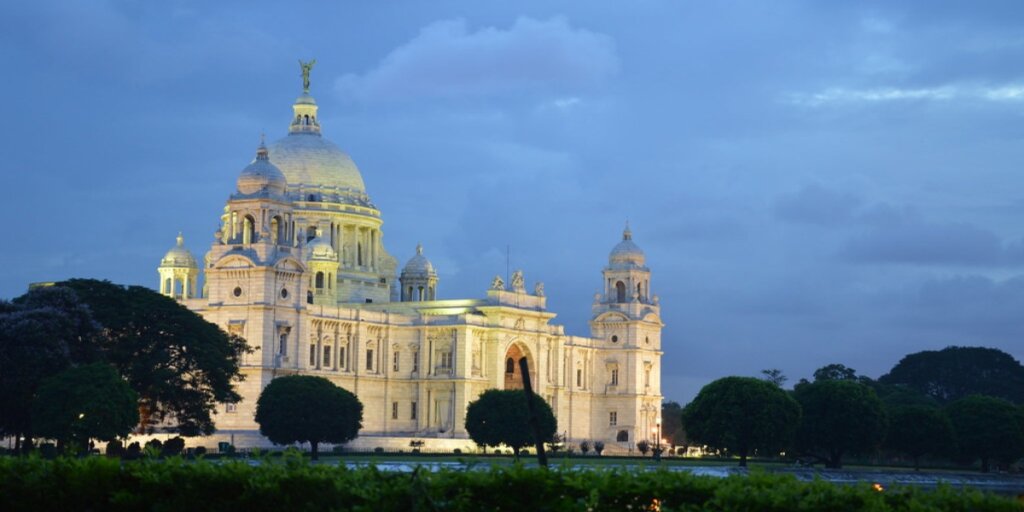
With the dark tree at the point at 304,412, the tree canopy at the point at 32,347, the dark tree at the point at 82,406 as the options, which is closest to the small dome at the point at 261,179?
the dark tree at the point at 304,412

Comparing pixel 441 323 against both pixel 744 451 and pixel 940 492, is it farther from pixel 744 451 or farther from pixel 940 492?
pixel 940 492

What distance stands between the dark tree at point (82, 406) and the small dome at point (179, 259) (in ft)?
180

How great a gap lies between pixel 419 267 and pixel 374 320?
52.2 feet

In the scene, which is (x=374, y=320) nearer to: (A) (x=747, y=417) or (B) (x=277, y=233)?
(B) (x=277, y=233)

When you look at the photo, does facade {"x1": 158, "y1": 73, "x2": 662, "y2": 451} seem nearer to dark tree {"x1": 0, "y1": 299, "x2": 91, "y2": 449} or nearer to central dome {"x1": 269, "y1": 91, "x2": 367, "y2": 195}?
central dome {"x1": 269, "y1": 91, "x2": 367, "y2": 195}

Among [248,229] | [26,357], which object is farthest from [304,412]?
[26,357]

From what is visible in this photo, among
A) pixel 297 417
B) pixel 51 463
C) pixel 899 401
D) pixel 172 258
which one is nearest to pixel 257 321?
pixel 297 417

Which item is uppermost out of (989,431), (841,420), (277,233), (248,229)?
(248,229)

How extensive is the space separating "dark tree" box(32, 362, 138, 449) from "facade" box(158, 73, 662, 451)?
27791 mm

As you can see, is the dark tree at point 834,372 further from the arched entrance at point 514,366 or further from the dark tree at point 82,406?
the dark tree at point 82,406

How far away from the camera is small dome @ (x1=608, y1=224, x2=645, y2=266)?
501 ft

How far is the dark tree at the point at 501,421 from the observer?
11325cm

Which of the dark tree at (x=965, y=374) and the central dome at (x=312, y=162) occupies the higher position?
the central dome at (x=312, y=162)

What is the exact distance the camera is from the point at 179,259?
136875 millimetres
